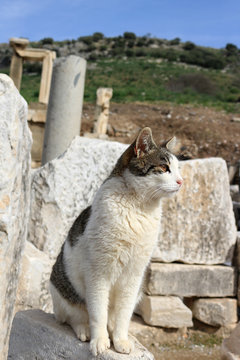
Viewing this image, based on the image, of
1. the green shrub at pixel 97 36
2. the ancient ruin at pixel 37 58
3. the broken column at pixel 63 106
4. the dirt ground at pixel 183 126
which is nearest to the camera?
the broken column at pixel 63 106

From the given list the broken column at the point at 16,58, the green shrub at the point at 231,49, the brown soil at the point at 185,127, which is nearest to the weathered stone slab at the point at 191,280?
the brown soil at the point at 185,127

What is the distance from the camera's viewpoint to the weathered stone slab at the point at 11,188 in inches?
53.3

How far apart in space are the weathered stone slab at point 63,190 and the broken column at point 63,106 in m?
2.60

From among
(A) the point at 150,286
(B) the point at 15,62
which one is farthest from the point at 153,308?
(B) the point at 15,62

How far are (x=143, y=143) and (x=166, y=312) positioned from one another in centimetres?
312

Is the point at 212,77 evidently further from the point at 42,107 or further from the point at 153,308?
the point at 153,308

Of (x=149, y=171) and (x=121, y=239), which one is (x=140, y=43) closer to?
(x=149, y=171)

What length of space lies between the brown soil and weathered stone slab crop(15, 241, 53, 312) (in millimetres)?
8267

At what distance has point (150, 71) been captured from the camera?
3731 cm

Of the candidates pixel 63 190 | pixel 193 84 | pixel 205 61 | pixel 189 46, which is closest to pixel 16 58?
pixel 63 190

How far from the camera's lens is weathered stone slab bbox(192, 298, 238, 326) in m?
5.20

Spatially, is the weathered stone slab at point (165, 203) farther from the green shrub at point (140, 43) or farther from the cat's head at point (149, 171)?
the green shrub at point (140, 43)

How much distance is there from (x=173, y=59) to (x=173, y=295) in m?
44.0

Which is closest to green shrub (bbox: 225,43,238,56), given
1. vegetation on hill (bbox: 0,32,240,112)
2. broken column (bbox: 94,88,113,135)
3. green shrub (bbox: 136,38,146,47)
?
vegetation on hill (bbox: 0,32,240,112)
